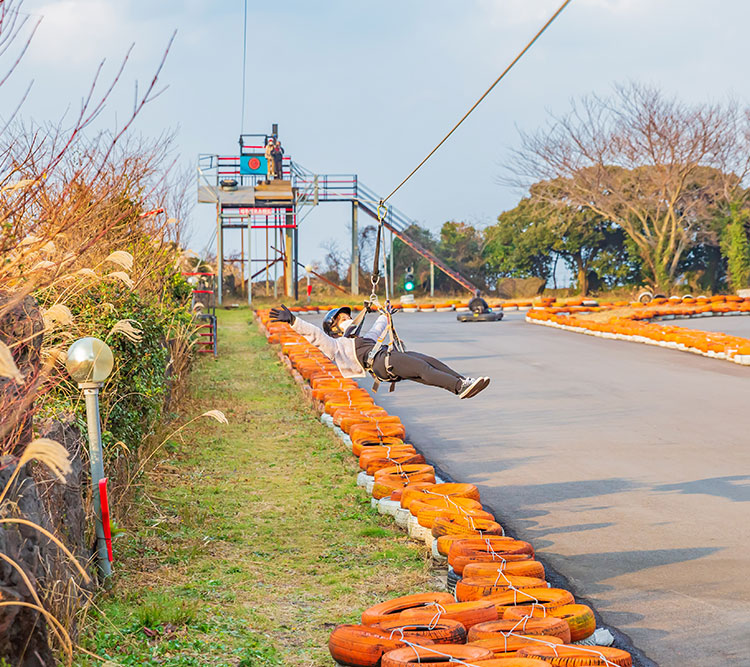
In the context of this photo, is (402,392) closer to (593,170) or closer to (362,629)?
(362,629)

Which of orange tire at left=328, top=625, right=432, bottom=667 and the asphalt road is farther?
the asphalt road

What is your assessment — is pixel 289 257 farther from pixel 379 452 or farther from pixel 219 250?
pixel 379 452

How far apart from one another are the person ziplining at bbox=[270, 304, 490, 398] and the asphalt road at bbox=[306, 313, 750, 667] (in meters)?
1.15

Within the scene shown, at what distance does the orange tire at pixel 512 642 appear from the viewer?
4285mm

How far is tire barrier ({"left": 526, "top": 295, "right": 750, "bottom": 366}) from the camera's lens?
1825cm

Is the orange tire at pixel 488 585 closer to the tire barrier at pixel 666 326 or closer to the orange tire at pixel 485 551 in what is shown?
the orange tire at pixel 485 551

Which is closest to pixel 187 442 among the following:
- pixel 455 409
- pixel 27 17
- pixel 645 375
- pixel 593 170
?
pixel 455 409

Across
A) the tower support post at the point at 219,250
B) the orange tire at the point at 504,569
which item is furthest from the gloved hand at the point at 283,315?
the tower support post at the point at 219,250

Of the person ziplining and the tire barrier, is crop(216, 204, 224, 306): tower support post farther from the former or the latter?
the person ziplining

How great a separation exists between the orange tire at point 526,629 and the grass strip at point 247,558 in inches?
31.1

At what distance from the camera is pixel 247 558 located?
6.16 m

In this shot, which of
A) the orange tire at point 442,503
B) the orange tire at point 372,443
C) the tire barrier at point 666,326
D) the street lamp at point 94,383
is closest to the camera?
the street lamp at point 94,383

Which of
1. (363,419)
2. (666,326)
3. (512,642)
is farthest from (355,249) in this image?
(512,642)

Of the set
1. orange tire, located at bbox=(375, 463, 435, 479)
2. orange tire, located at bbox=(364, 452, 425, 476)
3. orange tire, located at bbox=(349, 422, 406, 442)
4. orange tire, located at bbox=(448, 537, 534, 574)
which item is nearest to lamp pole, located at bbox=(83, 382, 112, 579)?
orange tire, located at bbox=(448, 537, 534, 574)
